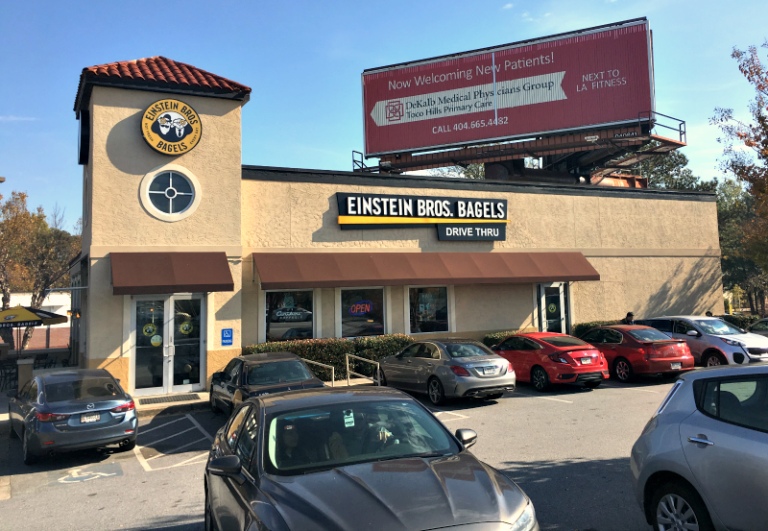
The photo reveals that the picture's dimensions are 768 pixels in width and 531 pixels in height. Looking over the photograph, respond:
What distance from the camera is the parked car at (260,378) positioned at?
985 centimetres

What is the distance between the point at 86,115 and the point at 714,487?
1745 cm

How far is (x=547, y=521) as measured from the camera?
17.9 ft

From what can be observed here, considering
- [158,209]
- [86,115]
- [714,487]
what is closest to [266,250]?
[158,209]

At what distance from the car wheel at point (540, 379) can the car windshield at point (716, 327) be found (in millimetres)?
5450

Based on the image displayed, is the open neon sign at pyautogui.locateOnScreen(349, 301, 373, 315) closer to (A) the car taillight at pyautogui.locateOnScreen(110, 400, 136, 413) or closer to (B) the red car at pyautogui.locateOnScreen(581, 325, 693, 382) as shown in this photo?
(B) the red car at pyautogui.locateOnScreen(581, 325, 693, 382)

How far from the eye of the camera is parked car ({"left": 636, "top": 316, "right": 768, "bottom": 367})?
14.4m

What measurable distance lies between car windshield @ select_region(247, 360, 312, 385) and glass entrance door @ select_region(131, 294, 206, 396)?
471cm

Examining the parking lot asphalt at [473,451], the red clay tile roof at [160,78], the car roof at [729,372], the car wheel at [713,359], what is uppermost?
the red clay tile roof at [160,78]

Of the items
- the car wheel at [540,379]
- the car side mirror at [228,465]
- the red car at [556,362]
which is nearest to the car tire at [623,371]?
the red car at [556,362]

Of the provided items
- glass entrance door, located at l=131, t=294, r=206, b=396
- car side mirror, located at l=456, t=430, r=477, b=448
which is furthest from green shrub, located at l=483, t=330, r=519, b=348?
car side mirror, located at l=456, t=430, r=477, b=448

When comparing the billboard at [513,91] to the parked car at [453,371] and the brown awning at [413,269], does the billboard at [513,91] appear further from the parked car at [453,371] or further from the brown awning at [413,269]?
the parked car at [453,371]

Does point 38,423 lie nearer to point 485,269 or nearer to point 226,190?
point 226,190

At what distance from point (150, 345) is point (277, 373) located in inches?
212

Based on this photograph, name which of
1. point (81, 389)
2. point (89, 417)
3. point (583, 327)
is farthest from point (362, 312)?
point (89, 417)
